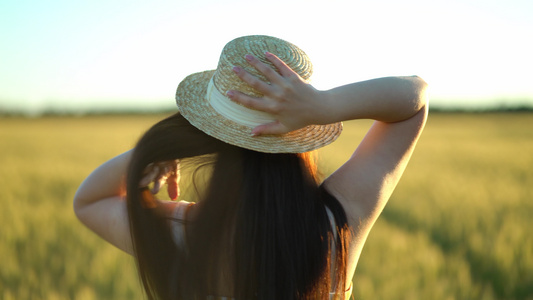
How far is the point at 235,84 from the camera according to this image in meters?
0.98

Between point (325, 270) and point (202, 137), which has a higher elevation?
point (202, 137)

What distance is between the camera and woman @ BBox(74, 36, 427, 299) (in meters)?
0.93

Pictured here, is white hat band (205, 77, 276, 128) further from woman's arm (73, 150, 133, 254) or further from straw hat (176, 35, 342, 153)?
woman's arm (73, 150, 133, 254)

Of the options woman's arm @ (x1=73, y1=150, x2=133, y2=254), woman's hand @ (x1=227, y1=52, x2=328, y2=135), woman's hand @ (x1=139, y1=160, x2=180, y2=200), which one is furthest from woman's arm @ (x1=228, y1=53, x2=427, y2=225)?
woman's arm @ (x1=73, y1=150, x2=133, y2=254)

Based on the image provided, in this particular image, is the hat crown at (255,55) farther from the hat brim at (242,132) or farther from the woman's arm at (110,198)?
the woman's arm at (110,198)

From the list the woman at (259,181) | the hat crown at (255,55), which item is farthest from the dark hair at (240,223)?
the hat crown at (255,55)

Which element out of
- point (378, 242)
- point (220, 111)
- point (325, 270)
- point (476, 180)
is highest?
point (220, 111)

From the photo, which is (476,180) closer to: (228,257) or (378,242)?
(378,242)

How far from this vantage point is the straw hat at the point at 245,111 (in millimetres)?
945

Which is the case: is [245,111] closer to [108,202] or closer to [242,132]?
[242,132]

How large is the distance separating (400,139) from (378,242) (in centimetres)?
229

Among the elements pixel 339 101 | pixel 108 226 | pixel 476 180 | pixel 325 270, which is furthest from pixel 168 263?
pixel 476 180

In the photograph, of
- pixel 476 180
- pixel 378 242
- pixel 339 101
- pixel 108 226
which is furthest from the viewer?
pixel 476 180

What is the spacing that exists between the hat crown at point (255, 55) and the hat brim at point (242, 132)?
64mm
